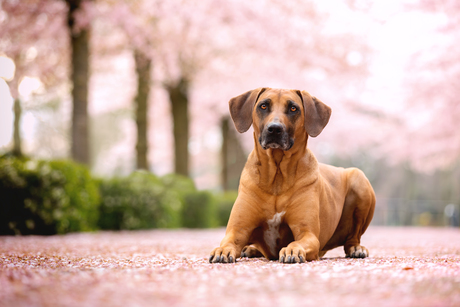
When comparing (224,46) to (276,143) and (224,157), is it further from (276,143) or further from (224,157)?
(276,143)

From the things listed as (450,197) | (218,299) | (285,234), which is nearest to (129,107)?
(450,197)

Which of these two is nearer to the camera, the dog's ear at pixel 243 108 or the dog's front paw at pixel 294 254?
the dog's front paw at pixel 294 254

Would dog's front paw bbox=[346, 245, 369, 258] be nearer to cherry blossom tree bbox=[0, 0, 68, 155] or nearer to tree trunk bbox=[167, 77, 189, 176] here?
cherry blossom tree bbox=[0, 0, 68, 155]

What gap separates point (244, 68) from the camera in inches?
899

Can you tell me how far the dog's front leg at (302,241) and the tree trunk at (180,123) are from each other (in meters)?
14.7

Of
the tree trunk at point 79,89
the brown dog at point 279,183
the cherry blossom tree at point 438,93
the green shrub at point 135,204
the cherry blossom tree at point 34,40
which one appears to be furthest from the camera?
the cherry blossom tree at point 438,93

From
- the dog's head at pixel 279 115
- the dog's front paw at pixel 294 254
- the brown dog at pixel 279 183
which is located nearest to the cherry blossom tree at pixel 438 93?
the dog's head at pixel 279 115

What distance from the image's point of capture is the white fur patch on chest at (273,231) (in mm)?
4645

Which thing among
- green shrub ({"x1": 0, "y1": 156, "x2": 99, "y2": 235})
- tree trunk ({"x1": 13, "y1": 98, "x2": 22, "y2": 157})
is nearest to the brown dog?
green shrub ({"x1": 0, "y1": 156, "x2": 99, "y2": 235})

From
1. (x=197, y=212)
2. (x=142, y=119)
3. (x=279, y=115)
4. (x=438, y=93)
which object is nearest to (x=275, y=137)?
(x=279, y=115)

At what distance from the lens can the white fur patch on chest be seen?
4.64 metres

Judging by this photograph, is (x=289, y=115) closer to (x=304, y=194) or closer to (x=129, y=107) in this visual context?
(x=304, y=194)

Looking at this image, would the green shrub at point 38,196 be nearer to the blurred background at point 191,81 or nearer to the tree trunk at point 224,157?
the blurred background at point 191,81

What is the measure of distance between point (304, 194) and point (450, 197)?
35097mm
